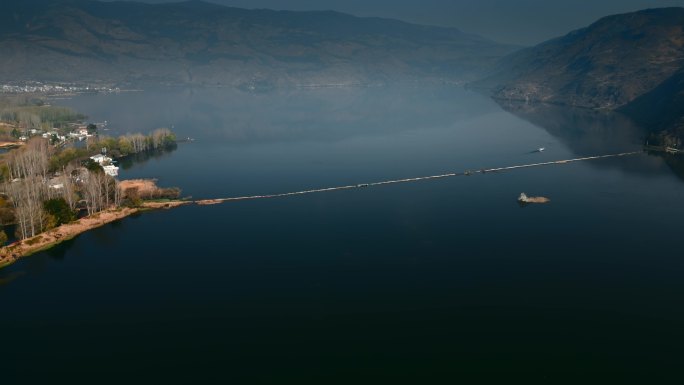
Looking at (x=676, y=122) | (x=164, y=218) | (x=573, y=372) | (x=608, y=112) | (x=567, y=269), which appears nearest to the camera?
(x=573, y=372)

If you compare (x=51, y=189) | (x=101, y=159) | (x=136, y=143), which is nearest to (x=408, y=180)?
(x=51, y=189)

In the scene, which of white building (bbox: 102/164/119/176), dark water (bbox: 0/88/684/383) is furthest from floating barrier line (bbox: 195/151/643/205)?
white building (bbox: 102/164/119/176)

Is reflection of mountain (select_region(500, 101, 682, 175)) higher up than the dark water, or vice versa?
reflection of mountain (select_region(500, 101, 682, 175))

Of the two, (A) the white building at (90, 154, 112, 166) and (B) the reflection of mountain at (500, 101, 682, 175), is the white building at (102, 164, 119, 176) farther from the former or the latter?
(B) the reflection of mountain at (500, 101, 682, 175)

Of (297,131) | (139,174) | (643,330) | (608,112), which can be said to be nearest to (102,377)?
(643,330)

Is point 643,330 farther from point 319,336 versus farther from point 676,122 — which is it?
point 676,122
